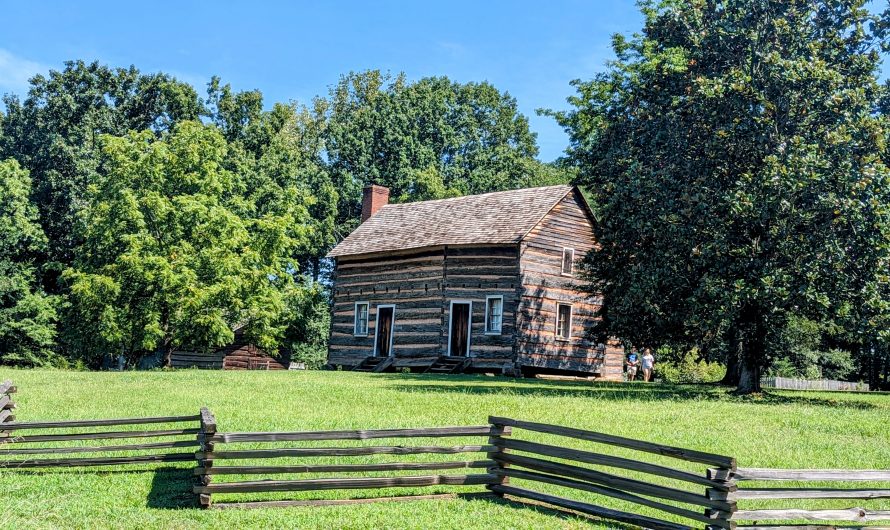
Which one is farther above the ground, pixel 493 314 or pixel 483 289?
pixel 483 289

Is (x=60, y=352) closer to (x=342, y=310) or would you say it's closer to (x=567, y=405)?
(x=342, y=310)

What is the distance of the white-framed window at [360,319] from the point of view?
1559 inches

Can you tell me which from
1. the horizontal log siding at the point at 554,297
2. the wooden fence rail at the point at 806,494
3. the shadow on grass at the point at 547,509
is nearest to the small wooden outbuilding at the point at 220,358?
the horizontal log siding at the point at 554,297

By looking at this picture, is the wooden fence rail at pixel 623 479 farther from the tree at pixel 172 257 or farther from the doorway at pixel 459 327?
the tree at pixel 172 257

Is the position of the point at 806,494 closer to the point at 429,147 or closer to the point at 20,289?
the point at 20,289

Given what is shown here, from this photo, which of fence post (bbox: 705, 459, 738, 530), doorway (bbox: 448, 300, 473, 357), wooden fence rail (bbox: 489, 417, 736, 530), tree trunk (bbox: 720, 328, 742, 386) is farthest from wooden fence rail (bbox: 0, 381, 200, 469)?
doorway (bbox: 448, 300, 473, 357)

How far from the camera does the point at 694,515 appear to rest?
1017cm

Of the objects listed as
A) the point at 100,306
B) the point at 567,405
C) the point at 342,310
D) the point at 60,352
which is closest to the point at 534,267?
the point at 342,310

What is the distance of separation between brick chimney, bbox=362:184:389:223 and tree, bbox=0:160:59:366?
53.8 ft

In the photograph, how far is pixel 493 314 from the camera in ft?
116

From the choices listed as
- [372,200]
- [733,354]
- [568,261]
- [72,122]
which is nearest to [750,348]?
[733,354]

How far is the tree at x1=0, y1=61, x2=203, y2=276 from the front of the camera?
162 feet

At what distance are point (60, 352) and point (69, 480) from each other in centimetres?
4082

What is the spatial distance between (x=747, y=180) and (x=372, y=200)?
25.1 meters
